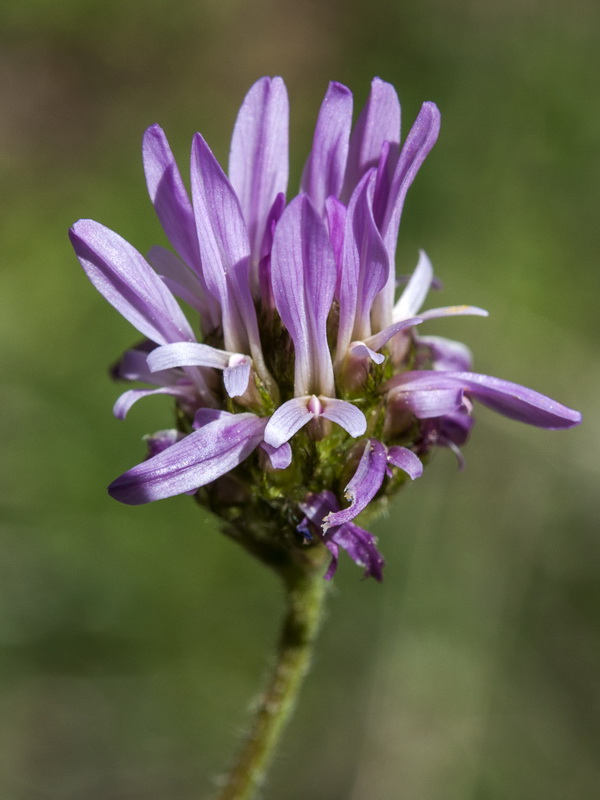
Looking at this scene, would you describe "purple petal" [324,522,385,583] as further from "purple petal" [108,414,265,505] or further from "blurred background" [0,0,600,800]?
"blurred background" [0,0,600,800]

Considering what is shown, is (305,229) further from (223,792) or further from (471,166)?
(471,166)

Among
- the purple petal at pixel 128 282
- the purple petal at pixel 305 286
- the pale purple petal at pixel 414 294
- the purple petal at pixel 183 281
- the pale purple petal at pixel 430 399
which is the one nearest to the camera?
the purple petal at pixel 305 286

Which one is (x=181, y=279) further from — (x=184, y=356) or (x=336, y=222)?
(x=336, y=222)

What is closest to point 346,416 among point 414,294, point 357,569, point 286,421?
point 286,421

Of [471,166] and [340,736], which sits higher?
[471,166]

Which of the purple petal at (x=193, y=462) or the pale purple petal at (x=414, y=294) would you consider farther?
the pale purple petal at (x=414, y=294)

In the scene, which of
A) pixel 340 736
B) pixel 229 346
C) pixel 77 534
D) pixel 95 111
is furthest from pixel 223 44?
pixel 229 346

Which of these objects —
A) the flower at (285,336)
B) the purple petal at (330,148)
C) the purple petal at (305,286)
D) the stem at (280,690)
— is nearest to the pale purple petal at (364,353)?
the flower at (285,336)

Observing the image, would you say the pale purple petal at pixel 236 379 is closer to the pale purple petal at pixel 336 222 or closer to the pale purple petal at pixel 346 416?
the pale purple petal at pixel 346 416

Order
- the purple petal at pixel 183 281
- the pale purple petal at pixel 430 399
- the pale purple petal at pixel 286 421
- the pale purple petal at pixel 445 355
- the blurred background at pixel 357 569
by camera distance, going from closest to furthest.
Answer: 1. the pale purple petal at pixel 286 421
2. the pale purple petal at pixel 430 399
3. the purple petal at pixel 183 281
4. the pale purple petal at pixel 445 355
5. the blurred background at pixel 357 569
